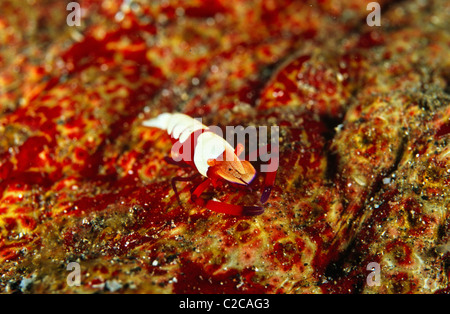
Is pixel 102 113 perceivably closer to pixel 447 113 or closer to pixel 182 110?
pixel 182 110

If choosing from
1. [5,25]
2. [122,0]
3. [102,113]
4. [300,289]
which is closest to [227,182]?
[300,289]

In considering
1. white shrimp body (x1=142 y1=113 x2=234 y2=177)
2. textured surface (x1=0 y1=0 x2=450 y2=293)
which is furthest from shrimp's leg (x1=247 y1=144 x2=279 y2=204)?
white shrimp body (x1=142 y1=113 x2=234 y2=177)

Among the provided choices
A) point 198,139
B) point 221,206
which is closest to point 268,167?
point 221,206

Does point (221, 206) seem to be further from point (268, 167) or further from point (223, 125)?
point (223, 125)

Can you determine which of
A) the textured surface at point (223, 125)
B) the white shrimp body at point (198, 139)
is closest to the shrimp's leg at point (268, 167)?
the textured surface at point (223, 125)

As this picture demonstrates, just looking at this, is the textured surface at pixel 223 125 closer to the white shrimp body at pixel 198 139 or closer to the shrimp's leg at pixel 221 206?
the shrimp's leg at pixel 221 206
